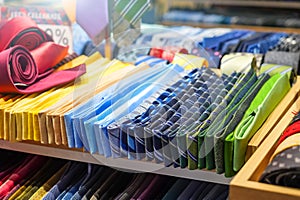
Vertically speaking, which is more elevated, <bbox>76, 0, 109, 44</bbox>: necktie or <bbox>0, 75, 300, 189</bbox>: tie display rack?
<bbox>76, 0, 109, 44</bbox>: necktie

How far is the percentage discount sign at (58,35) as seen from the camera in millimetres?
1847

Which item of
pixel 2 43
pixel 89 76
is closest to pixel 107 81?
pixel 89 76

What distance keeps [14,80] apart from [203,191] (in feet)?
1.90

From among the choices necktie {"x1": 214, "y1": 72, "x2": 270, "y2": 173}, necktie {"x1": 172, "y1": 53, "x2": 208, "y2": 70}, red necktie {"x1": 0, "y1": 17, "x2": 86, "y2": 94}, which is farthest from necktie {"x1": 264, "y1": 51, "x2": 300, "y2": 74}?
red necktie {"x1": 0, "y1": 17, "x2": 86, "y2": 94}

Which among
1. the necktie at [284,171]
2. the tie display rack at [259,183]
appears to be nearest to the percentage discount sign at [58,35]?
the tie display rack at [259,183]

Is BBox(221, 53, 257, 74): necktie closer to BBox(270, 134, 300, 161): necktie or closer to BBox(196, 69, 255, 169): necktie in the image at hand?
BBox(196, 69, 255, 169): necktie

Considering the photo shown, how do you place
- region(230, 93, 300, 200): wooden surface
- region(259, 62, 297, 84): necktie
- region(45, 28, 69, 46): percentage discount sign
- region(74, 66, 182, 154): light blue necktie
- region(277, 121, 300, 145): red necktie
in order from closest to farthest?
region(230, 93, 300, 200): wooden surface
region(277, 121, 300, 145): red necktie
region(74, 66, 182, 154): light blue necktie
region(259, 62, 297, 84): necktie
region(45, 28, 69, 46): percentage discount sign

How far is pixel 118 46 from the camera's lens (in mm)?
1985

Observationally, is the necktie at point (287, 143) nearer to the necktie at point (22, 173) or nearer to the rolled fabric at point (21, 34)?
the necktie at point (22, 173)

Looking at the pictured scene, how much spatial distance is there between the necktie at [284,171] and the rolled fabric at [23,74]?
70 centimetres

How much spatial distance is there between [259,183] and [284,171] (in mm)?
51

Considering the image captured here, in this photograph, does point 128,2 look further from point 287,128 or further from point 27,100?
point 287,128

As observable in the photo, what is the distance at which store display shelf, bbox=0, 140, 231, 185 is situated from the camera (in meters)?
1.23

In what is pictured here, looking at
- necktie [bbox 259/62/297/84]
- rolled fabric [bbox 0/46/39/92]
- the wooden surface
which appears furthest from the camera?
necktie [bbox 259/62/297/84]
